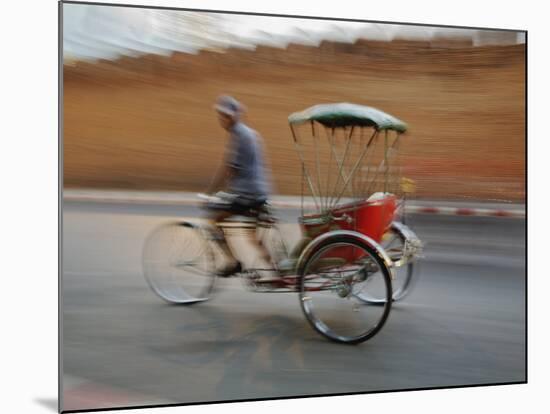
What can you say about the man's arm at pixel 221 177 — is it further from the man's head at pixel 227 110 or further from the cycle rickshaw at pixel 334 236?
the man's head at pixel 227 110

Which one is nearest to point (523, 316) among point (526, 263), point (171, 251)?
point (526, 263)

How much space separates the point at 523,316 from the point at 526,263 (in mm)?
398

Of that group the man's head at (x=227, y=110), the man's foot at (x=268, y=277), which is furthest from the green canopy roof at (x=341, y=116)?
the man's foot at (x=268, y=277)

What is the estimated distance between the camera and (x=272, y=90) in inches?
236

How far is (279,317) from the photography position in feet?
19.8

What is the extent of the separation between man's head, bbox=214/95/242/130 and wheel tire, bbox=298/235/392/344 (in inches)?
40.6

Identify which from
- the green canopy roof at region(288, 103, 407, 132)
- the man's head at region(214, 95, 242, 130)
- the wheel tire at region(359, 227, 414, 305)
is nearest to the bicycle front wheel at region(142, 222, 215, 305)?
the man's head at region(214, 95, 242, 130)

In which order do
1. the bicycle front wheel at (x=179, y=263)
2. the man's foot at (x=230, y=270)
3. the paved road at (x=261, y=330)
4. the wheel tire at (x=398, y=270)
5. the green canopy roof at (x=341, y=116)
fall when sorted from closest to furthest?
the paved road at (x=261, y=330), the bicycle front wheel at (x=179, y=263), the man's foot at (x=230, y=270), the green canopy roof at (x=341, y=116), the wheel tire at (x=398, y=270)

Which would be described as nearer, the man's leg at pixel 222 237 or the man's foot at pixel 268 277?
the man's leg at pixel 222 237

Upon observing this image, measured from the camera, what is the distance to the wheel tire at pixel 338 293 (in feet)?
19.6

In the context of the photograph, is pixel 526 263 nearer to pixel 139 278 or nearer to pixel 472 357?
pixel 472 357

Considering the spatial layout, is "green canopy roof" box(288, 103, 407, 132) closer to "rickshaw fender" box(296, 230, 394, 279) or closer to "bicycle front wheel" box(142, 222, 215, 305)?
"rickshaw fender" box(296, 230, 394, 279)

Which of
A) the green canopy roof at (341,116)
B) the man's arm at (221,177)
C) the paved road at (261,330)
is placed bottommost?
the paved road at (261,330)

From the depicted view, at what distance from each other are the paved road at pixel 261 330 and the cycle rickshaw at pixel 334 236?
113mm
